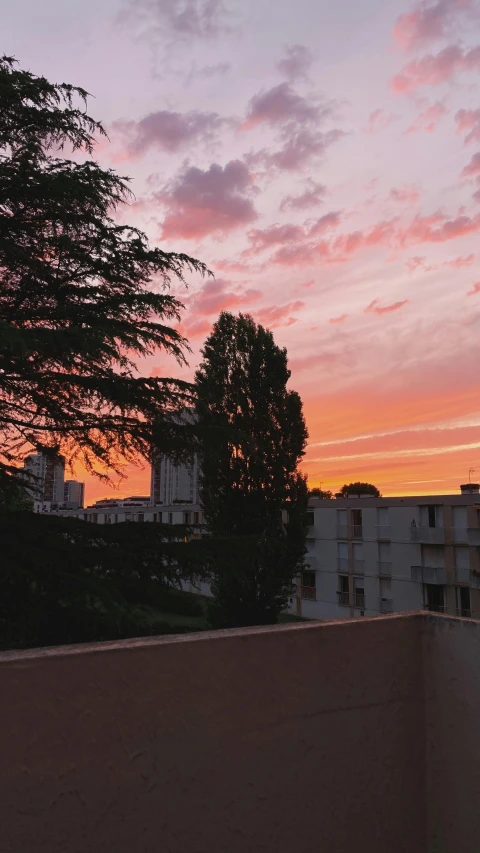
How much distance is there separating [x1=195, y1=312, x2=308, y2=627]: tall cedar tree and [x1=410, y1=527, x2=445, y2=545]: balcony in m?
14.1

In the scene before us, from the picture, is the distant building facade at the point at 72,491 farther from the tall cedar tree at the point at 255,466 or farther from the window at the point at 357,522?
the tall cedar tree at the point at 255,466

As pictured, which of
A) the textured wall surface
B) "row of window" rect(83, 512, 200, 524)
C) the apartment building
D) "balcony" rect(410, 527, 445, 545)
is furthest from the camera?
"row of window" rect(83, 512, 200, 524)

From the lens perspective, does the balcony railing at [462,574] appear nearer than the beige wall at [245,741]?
No

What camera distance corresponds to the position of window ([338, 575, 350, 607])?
4016cm

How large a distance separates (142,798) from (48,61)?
11526 millimetres

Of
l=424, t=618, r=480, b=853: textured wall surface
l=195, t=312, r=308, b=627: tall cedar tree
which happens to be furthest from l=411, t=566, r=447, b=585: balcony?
l=424, t=618, r=480, b=853: textured wall surface

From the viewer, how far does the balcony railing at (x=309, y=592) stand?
42569 mm

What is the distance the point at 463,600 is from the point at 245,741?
3601 cm

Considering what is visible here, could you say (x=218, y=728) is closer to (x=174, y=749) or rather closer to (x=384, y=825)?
(x=174, y=749)

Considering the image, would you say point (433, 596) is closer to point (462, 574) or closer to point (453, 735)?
point (462, 574)

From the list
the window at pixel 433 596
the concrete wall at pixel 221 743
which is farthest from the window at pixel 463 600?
the concrete wall at pixel 221 743

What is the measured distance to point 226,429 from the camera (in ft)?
29.7

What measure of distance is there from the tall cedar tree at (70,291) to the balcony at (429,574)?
30.2 meters

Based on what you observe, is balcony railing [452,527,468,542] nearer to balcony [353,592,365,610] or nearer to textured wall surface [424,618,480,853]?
balcony [353,592,365,610]
